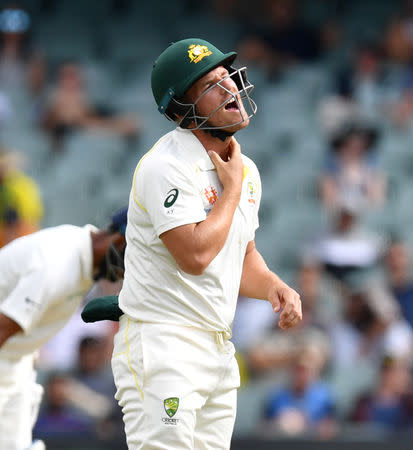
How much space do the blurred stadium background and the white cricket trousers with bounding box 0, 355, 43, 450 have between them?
203cm

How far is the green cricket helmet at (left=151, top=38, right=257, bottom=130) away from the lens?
3.66 m

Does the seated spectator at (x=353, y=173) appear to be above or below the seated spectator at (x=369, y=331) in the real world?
above

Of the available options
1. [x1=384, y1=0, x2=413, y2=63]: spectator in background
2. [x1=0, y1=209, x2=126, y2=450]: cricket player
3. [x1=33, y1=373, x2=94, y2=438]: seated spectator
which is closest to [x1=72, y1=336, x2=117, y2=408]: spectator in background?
[x1=33, y1=373, x2=94, y2=438]: seated spectator

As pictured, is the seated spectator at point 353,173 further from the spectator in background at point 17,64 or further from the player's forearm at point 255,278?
the player's forearm at point 255,278

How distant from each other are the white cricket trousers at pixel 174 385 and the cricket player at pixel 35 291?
79cm

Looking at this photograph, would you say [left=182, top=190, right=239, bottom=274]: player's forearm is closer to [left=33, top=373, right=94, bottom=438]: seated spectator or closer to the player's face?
the player's face

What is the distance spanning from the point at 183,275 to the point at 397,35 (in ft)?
25.3

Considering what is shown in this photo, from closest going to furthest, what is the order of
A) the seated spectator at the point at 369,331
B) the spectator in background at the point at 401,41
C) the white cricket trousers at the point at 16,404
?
1. the white cricket trousers at the point at 16,404
2. the seated spectator at the point at 369,331
3. the spectator in background at the point at 401,41

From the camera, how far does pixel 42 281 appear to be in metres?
4.41

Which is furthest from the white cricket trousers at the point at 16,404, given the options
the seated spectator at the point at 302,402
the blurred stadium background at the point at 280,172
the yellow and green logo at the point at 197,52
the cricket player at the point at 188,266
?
the seated spectator at the point at 302,402

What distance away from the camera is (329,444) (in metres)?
6.52

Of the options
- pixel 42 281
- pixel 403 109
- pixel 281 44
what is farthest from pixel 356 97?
pixel 42 281

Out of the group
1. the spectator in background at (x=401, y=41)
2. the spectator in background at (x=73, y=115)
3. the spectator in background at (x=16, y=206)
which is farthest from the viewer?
the spectator in background at (x=401, y=41)

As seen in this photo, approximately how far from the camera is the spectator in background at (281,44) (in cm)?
1089
